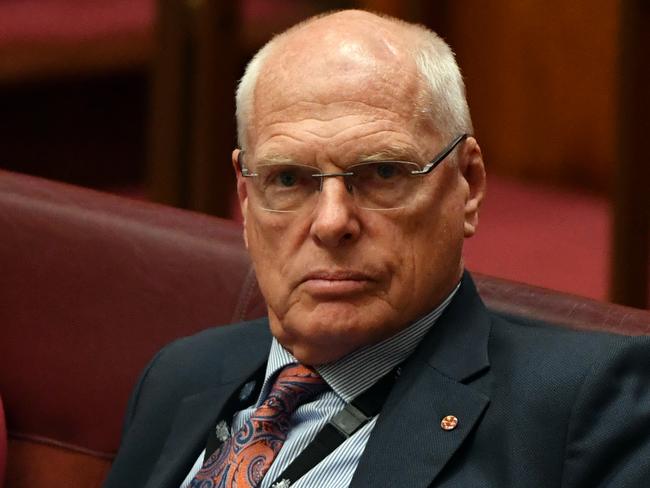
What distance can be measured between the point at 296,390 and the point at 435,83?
0.46 meters

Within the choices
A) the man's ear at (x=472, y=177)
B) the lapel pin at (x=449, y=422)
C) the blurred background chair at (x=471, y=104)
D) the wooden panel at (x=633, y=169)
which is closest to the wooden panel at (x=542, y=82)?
the blurred background chair at (x=471, y=104)

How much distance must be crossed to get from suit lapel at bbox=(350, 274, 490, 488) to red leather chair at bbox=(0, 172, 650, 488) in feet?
1.48

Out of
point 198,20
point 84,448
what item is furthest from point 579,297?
point 198,20

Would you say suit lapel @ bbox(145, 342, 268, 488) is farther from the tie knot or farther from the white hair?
the white hair

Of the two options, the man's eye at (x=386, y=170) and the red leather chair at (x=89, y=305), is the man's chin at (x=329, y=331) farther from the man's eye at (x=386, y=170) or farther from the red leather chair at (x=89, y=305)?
the red leather chair at (x=89, y=305)

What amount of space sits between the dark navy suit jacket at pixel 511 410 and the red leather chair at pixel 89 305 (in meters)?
0.47

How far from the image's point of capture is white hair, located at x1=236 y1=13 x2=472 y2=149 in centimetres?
172

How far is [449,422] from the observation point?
165 centimetres

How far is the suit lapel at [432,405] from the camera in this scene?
5.34 feet

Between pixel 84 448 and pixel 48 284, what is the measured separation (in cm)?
28

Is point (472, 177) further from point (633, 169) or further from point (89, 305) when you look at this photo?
point (633, 169)

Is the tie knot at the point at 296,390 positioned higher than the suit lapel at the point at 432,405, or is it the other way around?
the suit lapel at the point at 432,405

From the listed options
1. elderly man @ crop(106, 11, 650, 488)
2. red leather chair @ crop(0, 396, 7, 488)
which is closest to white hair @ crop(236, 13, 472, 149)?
elderly man @ crop(106, 11, 650, 488)

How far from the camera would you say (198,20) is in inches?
143
